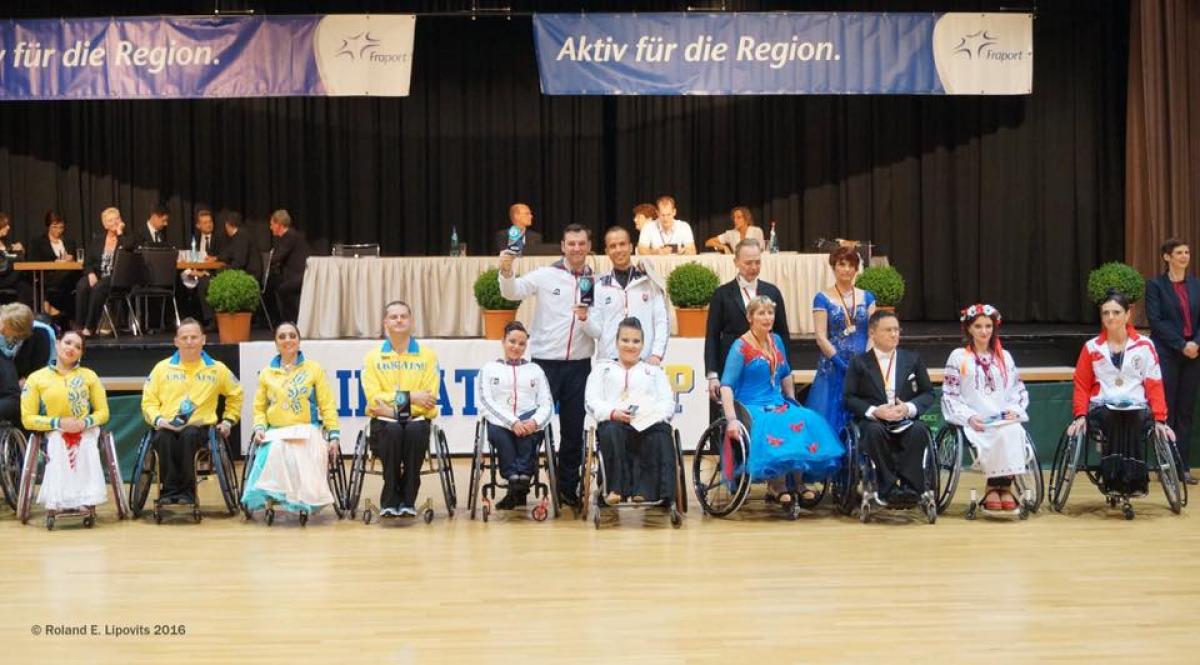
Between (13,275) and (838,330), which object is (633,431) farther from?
(13,275)

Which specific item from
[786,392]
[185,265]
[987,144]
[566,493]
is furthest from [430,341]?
[987,144]

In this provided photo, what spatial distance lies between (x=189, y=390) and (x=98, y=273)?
4581mm

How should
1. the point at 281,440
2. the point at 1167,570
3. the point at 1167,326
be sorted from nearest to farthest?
the point at 1167,570, the point at 281,440, the point at 1167,326

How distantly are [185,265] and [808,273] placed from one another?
200 inches

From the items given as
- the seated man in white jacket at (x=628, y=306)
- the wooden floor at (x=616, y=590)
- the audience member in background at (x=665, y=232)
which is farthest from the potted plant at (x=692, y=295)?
the wooden floor at (x=616, y=590)

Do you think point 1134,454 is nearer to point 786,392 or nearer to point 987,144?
point 786,392

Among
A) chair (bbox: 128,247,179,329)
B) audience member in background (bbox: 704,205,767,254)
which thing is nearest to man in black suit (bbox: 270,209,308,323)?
chair (bbox: 128,247,179,329)

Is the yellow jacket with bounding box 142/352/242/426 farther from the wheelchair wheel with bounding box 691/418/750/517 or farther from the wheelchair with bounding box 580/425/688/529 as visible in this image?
the wheelchair wheel with bounding box 691/418/750/517

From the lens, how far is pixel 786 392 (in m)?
6.73

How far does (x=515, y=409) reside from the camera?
6.69m

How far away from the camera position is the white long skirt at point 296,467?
6500mm

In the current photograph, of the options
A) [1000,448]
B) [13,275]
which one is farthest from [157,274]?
[1000,448]

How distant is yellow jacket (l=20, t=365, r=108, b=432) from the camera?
6633 millimetres

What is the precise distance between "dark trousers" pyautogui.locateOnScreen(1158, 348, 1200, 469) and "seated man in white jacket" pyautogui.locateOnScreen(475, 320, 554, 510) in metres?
3.63
